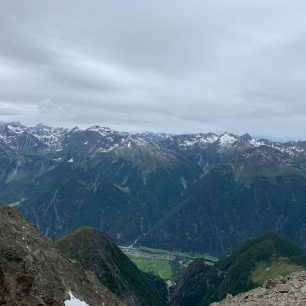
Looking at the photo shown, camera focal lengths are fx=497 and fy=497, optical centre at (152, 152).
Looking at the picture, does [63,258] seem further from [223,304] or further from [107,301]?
[223,304]

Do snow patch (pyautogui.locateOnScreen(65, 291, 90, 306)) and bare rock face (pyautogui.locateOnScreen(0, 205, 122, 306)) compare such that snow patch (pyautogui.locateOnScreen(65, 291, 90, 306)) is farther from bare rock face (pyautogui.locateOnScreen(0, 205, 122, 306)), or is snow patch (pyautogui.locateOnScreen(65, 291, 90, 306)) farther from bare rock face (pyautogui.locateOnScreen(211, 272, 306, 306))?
bare rock face (pyautogui.locateOnScreen(211, 272, 306, 306))

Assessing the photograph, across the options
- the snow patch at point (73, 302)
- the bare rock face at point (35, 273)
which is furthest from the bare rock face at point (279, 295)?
the bare rock face at point (35, 273)

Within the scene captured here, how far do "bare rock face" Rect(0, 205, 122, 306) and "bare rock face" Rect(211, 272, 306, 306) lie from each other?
83.2 feet

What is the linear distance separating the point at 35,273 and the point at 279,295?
37.4m

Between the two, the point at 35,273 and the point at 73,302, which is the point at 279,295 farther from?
the point at 35,273

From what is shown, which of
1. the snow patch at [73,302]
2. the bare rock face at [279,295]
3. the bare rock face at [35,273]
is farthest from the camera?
the snow patch at [73,302]

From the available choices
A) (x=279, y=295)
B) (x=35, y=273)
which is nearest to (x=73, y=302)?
(x=35, y=273)

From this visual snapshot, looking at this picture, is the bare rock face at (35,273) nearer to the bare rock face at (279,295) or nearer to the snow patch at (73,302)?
the snow patch at (73,302)

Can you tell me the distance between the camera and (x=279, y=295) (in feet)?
206

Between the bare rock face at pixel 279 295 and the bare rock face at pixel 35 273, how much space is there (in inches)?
999

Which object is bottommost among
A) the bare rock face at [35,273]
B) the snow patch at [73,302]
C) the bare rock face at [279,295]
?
the snow patch at [73,302]

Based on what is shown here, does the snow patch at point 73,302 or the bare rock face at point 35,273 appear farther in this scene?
the snow patch at point 73,302

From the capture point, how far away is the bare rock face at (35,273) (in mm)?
69062

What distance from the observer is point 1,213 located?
88.8m
